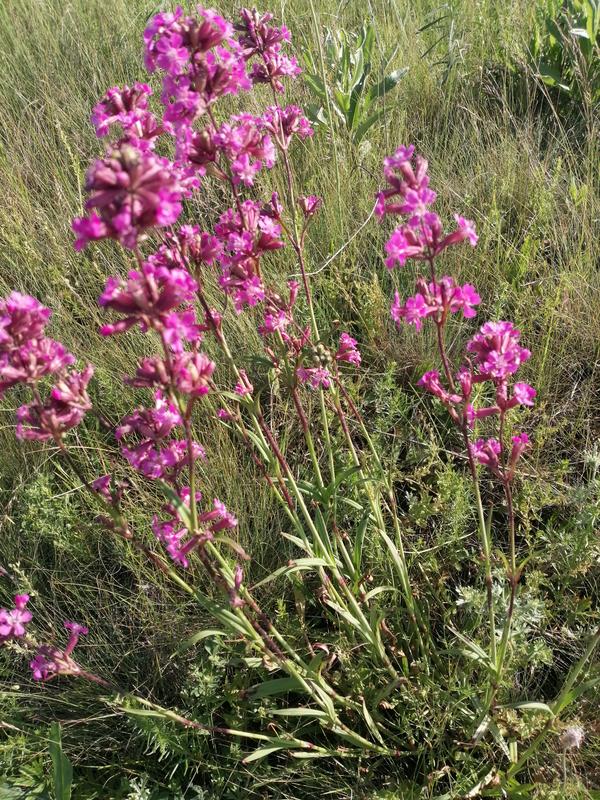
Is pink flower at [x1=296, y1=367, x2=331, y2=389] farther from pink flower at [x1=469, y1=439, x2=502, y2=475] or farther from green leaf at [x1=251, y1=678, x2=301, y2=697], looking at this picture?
green leaf at [x1=251, y1=678, x2=301, y2=697]

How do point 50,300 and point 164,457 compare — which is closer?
point 164,457

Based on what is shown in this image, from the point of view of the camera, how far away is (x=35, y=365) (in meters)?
1.21

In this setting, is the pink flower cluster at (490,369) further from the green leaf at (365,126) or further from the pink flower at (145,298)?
the green leaf at (365,126)

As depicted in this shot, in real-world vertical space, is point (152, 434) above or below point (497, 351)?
above

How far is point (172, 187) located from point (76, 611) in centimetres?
184

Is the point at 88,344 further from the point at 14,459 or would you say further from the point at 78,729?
the point at 78,729

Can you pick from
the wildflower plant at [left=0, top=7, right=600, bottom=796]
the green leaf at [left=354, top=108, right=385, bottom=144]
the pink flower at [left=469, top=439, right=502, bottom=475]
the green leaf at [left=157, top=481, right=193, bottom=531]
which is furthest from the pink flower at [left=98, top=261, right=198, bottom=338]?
the green leaf at [left=354, top=108, right=385, bottom=144]

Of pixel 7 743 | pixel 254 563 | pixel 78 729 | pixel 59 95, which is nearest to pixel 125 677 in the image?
pixel 78 729

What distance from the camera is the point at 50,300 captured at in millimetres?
3053

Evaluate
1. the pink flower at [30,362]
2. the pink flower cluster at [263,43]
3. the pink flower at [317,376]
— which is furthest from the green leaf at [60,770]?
the pink flower cluster at [263,43]

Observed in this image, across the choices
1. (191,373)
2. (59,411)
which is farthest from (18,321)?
Answer: (191,373)

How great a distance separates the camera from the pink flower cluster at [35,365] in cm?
119

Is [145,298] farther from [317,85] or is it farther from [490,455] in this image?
[317,85]

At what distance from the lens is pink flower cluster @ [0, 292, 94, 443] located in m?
1.19
